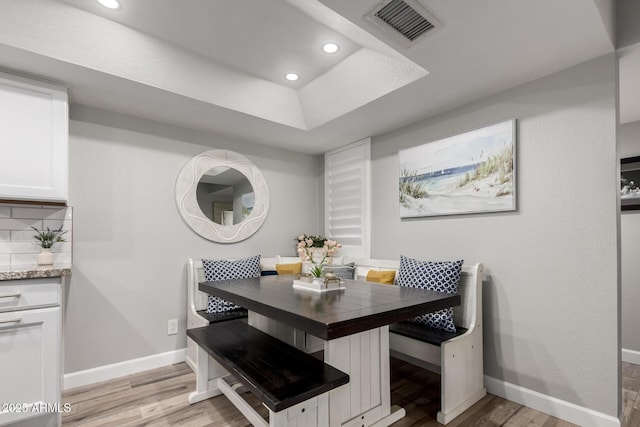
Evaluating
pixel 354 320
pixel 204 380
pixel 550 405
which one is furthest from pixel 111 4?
pixel 550 405

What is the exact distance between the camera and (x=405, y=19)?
167cm

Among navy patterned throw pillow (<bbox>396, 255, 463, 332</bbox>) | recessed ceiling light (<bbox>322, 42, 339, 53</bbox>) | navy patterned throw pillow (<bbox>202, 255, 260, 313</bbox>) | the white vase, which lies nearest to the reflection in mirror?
navy patterned throw pillow (<bbox>202, 255, 260, 313</bbox>)

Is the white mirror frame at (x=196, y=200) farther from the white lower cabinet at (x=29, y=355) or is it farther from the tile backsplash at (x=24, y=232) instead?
the white lower cabinet at (x=29, y=355)

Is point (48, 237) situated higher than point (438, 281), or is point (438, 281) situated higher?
point (48, 237)

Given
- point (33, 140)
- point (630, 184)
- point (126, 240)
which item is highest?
point (33, 140)

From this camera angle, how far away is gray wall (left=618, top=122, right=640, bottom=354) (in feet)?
9.67

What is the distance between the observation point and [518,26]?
5.63 ft

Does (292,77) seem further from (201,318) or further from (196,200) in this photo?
(201,318)

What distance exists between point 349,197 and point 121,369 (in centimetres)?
272

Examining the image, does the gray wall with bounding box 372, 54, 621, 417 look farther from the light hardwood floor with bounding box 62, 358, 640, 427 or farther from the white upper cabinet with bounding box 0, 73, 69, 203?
the white upper cabinet with bounding box 0, 73, 69, 203

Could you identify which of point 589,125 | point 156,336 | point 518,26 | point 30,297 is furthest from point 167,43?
point 589,125

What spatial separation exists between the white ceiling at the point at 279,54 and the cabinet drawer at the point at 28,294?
1.36 m

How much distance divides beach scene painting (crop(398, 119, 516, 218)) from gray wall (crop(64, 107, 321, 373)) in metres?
2.00

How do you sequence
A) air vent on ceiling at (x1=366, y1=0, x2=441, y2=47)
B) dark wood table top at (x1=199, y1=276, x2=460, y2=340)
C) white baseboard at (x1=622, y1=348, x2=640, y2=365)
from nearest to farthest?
dark wood table top at (x1=199, y1=276, x2=460, y2=340), air vent on ceiling at (x1=366, y1=0, x2=441, y2=47), white baseboard at (x1=622, y1=348, x2=640, y2=365)
